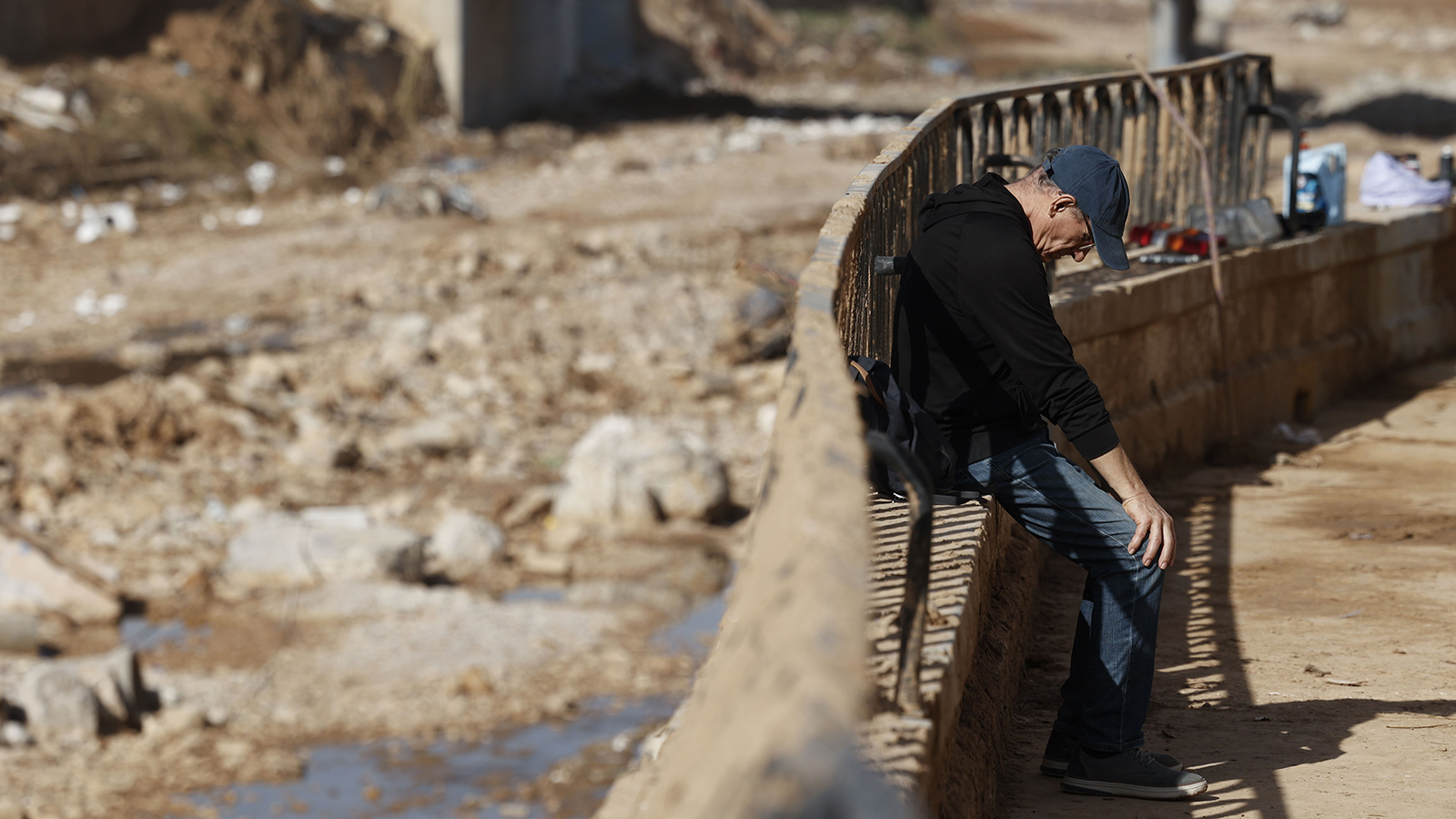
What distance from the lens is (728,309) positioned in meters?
15.2

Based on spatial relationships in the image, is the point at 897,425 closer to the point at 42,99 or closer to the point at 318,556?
the point at 318,556

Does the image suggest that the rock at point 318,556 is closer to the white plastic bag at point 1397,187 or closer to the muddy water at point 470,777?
the muddy water at point 470,777

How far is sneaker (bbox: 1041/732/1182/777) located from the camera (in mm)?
3762

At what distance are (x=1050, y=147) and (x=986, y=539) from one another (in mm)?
2955

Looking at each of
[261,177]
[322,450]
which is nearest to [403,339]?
[322,450]

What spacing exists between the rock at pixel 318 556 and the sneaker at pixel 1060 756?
6980mm

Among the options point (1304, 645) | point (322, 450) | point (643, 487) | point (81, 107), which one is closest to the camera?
point (1304, 645)

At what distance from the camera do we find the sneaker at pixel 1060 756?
3.76m

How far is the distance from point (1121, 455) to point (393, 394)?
1101 cm

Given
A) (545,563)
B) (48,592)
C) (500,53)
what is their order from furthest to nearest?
1. (500,53)
2. (545,563)
3. (48,592)

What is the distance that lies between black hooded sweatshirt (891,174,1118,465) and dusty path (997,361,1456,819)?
990 millimetres

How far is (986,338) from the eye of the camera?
350cm

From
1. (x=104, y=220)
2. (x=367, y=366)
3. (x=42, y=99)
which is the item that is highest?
(x=42, y=99)

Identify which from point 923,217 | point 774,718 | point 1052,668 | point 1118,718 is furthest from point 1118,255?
point 774,718
